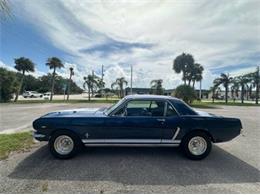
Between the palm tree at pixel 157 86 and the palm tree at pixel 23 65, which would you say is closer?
the palm tree at pixel 23 65

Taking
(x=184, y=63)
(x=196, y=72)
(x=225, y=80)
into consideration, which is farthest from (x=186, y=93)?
(x=225, y=80)

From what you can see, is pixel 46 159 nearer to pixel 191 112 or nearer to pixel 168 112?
pixel 168 112

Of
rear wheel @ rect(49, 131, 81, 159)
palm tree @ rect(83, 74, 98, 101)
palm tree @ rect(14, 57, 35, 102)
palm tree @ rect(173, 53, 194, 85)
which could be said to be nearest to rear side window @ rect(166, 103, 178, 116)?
rear wheel @ rect(49, 131, 81, 159)

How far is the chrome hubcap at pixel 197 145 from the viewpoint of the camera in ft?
16.7

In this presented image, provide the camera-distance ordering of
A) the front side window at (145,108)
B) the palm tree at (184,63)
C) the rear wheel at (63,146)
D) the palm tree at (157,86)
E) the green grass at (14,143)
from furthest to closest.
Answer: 1. the palm tree at (157,86)
2. the palm tree at (184,63)
3. the green grass at (14,143)
4. the front side window at (145,108)
5. the rear wheel at (63,146)

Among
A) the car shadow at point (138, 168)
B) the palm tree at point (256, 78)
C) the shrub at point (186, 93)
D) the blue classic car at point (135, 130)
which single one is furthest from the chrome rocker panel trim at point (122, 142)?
the palm tree at point (256, 78)

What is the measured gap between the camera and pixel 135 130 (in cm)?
496

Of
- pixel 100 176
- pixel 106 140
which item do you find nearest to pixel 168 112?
pixel 106 140

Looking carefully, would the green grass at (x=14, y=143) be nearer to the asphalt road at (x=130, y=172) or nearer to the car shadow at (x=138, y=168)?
the asphalt road at (x=130, y=172)

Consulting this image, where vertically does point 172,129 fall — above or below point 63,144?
above

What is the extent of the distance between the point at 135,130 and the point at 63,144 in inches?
69.2

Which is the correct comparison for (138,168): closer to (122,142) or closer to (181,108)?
(122,142)

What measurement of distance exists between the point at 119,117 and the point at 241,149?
149 inches

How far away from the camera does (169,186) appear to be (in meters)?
3.66
